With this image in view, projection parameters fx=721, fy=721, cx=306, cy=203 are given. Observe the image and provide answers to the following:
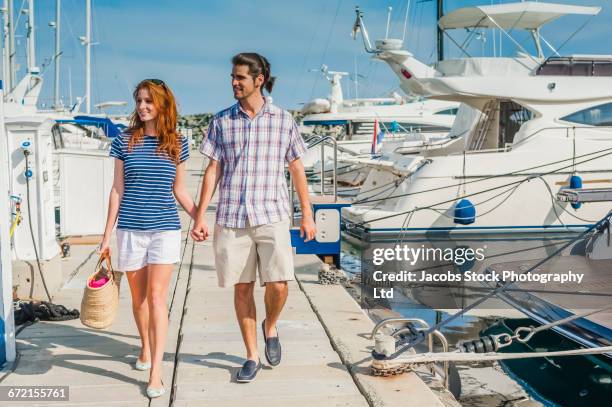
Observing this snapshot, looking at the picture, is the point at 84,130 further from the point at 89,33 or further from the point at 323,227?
the point at 323,227

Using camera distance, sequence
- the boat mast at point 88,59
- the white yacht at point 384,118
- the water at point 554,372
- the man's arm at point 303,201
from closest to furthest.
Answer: the man's arm at point 303,201, the water at point 554,372, the white yacht at point 384,118, the boat mast at point 88,59

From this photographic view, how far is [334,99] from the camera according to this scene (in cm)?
3353

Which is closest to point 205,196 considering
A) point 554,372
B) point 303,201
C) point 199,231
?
point 199,231

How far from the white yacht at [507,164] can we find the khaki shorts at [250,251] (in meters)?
6.71

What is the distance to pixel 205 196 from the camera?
4.32 m

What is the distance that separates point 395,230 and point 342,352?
6190mm

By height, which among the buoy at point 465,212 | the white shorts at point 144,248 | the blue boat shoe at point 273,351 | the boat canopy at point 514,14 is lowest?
the blue boat shoe at point 273,351

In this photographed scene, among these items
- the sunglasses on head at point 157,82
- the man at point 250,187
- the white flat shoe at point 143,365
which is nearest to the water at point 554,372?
the man at point 250,187

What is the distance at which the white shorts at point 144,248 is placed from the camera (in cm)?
418

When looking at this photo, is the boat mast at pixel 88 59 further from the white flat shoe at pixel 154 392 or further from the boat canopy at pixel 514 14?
the white flat shoe at pixel 154 392

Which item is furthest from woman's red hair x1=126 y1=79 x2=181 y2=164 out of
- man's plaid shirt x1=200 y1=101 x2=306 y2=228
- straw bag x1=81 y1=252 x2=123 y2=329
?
straw bag x1=81 y1=252 x2=123 y2=329

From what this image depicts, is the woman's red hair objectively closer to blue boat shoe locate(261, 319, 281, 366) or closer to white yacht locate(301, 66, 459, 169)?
blue boat shoe locate(261, 319, 281, 366)

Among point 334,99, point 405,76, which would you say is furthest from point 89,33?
point 405,76

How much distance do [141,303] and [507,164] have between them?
25.7 feet
